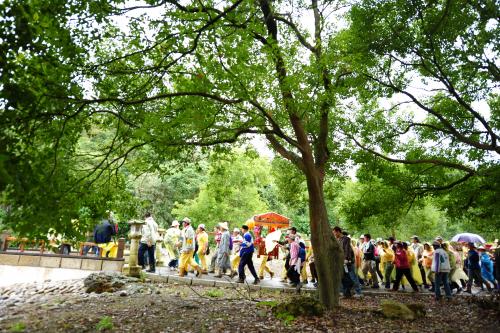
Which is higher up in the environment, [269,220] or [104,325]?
[269,220]

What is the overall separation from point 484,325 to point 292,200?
25.3 feet

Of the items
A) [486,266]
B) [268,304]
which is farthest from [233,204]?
[268,304]

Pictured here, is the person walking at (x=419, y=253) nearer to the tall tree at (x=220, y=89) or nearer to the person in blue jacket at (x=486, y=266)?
the person in blue jacket at (x=486, y=266)

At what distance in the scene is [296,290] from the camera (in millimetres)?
12328

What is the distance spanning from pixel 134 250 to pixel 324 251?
765 centimetres

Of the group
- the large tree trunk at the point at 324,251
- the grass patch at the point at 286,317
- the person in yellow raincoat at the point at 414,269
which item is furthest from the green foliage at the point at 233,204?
the grass patch at the point at 286,317

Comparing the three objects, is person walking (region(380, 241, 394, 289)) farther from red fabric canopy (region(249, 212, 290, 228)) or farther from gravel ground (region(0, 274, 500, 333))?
red fabric canopy (region(249, 212, 290, 228))

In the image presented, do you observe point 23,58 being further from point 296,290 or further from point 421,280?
point 421,280

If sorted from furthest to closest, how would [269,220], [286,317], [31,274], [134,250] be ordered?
[269,220] → [31,274] → [134,250] → [286,317]

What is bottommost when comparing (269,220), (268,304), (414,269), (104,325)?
(104,325)

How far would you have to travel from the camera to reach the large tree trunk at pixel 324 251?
30.1 feet

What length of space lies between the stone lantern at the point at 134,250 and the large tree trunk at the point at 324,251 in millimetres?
7191

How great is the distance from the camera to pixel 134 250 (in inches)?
527

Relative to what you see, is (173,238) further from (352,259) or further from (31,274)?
(352,259)
